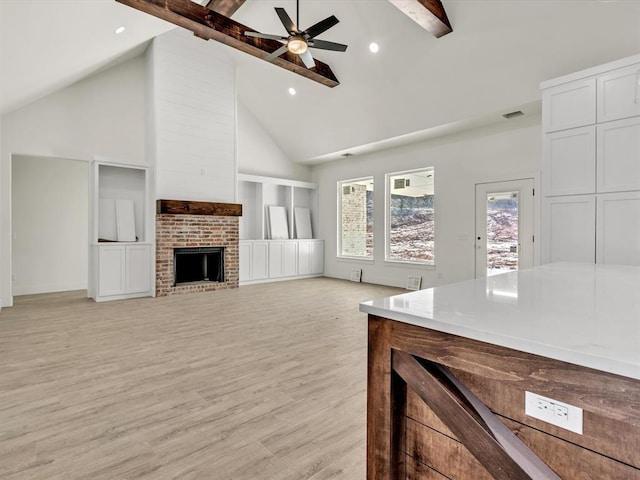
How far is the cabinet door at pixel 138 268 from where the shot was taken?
6203 mm

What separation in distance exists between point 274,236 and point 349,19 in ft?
15.5

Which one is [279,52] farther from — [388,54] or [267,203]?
[267,203]

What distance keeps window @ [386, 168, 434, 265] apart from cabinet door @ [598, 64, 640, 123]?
11.1 ft

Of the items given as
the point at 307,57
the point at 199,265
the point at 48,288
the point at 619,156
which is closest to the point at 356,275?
the point at 199,265

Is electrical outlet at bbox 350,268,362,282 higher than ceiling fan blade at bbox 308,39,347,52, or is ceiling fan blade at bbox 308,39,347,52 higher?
ceiling fan blade at bbox 308,39,347,52

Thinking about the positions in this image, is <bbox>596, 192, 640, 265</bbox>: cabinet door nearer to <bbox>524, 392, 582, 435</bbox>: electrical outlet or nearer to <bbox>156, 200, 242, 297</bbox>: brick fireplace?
<bbox>524, 392, 582, 435</bbox>: electrical outlet

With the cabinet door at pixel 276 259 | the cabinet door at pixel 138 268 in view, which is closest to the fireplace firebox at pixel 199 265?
the cabinet door at pixel 138 268

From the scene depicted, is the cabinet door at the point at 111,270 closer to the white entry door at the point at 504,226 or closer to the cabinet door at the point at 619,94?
the white entry door at the point at 504,226

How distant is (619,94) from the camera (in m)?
3.41

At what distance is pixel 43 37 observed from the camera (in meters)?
3.62

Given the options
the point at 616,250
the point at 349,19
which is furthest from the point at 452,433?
the point at 349,19

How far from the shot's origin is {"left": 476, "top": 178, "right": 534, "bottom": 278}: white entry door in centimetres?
547

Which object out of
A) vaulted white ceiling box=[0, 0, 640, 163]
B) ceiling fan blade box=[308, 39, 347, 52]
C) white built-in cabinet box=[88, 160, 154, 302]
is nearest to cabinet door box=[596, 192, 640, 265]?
vaulted white ceiling box=[0, 0, 640, 163]

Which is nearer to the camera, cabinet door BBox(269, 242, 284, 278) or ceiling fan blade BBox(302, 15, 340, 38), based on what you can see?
ceiling fan blade BBox(302, 15, 340, 38)
